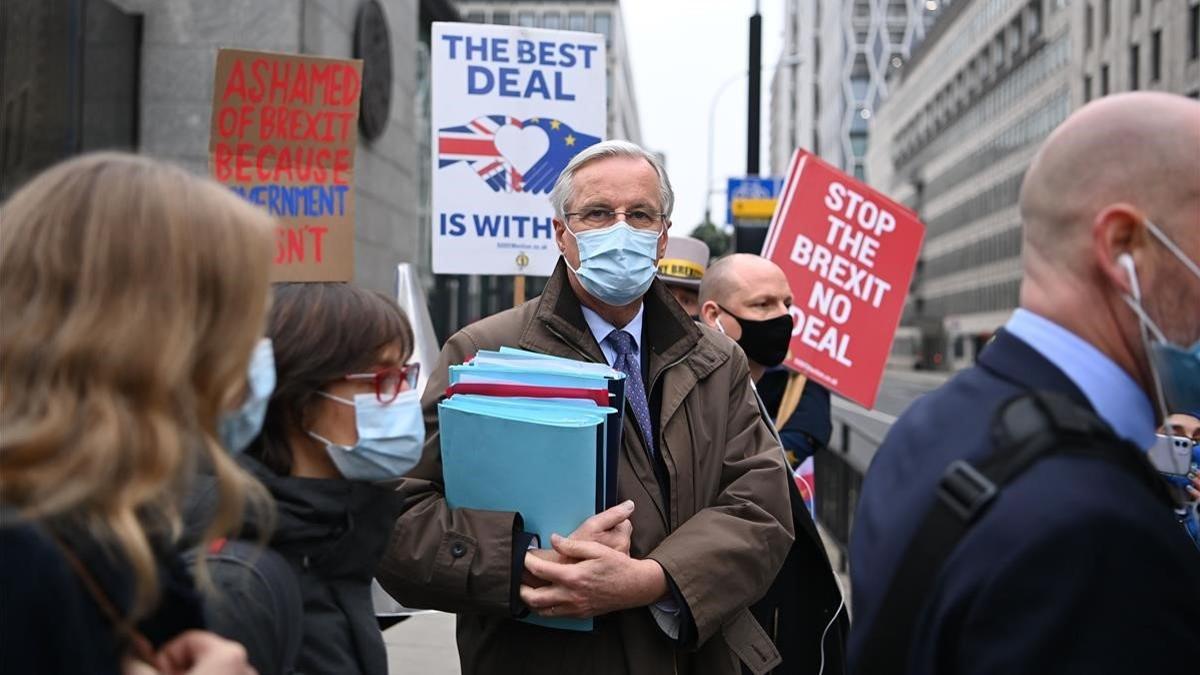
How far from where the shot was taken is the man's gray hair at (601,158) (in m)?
3.20

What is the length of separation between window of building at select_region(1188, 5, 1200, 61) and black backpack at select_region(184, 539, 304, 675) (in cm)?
4366

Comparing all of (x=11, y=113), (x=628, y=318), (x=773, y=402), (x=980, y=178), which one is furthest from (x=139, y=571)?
(x=980, y=178)

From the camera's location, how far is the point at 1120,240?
5.25ft

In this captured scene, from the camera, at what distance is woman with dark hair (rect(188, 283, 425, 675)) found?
2150mm

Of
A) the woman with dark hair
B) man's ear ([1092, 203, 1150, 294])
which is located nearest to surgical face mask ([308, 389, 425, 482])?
the woman with dark hair

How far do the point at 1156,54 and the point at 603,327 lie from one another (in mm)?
47549

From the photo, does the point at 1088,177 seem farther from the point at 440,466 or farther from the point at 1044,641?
the point at 440,466

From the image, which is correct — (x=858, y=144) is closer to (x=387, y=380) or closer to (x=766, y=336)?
(x=766, y=336)

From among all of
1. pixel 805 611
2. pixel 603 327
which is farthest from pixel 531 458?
pixel 805 611

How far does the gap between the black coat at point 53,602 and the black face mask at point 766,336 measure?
10.4 feet

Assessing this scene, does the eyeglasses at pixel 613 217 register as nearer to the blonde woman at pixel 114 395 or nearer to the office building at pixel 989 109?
the blonde woman at pixel 114 395

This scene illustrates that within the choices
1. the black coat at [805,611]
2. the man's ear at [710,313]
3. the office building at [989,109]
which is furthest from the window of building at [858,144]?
the black coat at [805,611]

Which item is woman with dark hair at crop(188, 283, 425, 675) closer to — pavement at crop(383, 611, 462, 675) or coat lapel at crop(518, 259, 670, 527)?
coat lapel at crop(518, 259, 670, 527)

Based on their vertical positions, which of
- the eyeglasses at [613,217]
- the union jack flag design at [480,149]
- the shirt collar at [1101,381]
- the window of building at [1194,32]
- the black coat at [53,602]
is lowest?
the black coat at [53,602]
